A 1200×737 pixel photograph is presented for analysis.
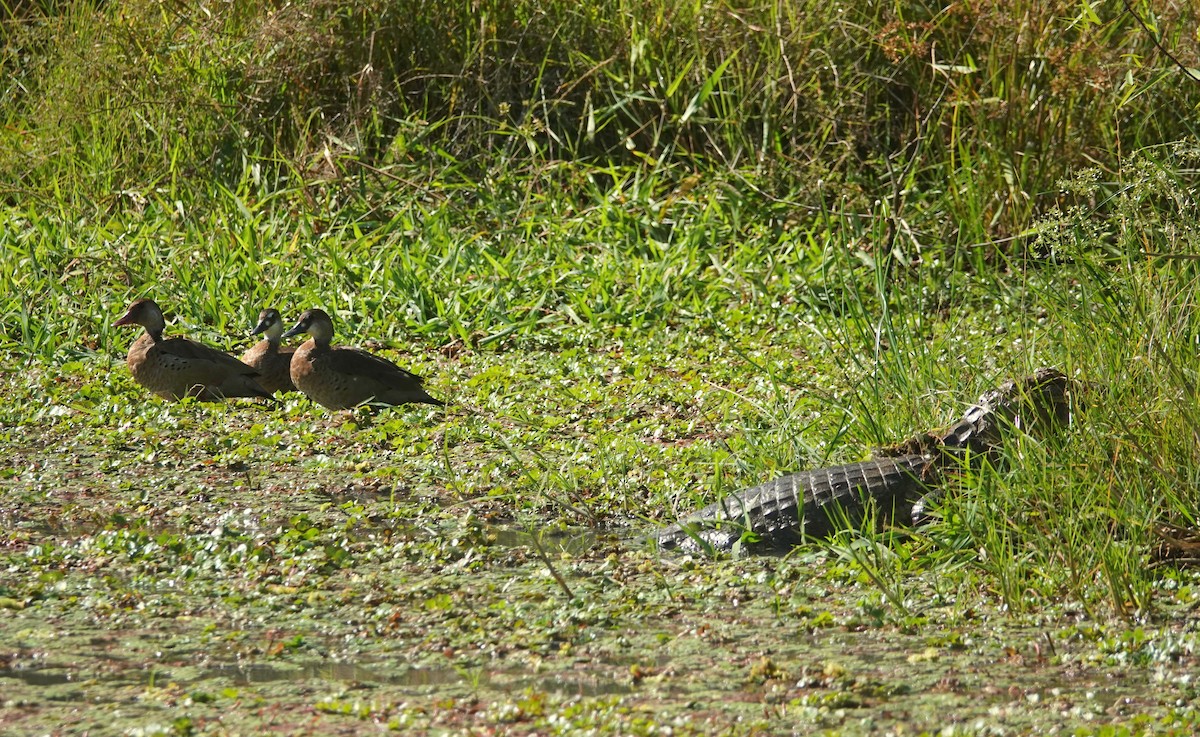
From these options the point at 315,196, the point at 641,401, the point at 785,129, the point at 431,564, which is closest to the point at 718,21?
the point at 785,129

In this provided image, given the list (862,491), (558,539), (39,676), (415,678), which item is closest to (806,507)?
(862,491)

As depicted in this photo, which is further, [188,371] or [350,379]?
[188,371]

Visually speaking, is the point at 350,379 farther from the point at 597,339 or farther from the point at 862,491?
the point at 862,491

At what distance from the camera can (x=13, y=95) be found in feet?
36.4

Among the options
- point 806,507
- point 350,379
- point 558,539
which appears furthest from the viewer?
point 350,379

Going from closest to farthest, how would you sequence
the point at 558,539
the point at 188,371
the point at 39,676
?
1. the point at 39,676
2. the point at 558,539
3. the point at 188,371

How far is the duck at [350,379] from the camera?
6.81 meters

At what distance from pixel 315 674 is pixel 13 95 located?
846 cm

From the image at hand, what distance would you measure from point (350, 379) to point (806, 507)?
2545 mm

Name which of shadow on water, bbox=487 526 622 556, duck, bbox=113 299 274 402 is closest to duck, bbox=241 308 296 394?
duck, bbox=113 299 274 402

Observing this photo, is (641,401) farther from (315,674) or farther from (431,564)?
(315,674)

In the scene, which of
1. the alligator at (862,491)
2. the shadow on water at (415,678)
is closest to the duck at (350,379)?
the alligator at (862,491)

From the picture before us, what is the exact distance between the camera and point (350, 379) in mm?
6805

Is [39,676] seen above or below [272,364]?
above
